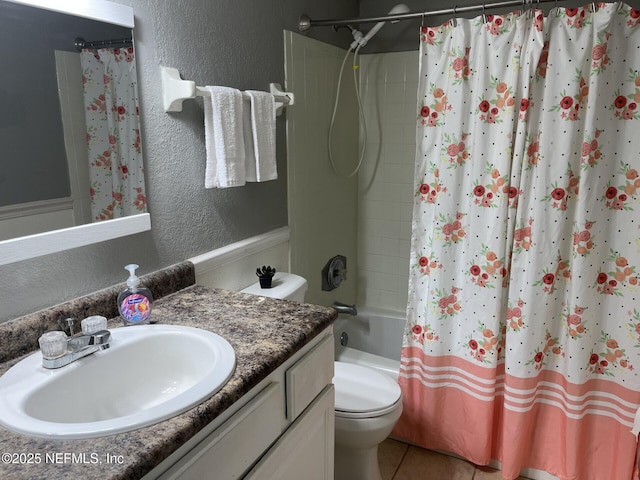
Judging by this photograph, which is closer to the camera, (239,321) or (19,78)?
(19,78)

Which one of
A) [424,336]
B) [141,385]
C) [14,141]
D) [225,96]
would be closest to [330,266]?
[424,336]

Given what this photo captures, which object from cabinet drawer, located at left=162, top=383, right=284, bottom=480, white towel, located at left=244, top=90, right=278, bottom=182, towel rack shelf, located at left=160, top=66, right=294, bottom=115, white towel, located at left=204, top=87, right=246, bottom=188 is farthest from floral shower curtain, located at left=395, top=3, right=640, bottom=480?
cabinet drawer, located at left=162, top=383, right=284, bottom=480

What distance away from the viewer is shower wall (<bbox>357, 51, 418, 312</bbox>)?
2682 millimetres

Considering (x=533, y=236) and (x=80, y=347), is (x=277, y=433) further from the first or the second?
(x=533, y=236)

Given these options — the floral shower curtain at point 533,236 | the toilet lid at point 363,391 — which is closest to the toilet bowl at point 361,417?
the toilet lid at point 363,391

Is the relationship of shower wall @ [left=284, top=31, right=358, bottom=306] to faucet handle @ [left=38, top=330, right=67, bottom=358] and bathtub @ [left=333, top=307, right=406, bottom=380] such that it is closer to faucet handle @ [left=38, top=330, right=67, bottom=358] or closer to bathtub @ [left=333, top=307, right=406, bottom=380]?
bathtub @ [left=333, top=307, right=406, bottom=380]

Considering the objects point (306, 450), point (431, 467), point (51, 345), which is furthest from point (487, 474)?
point (51, 345)

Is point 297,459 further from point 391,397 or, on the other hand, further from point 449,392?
point 449,392

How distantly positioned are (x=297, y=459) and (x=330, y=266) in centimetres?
140

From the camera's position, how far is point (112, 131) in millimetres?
1295

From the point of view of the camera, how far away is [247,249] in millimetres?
1871

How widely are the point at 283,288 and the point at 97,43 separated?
40.4 inches

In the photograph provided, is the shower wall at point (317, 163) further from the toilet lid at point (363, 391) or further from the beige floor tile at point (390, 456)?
the beige floor tile at point (390, 456)

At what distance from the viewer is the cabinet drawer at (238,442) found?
0.89m
